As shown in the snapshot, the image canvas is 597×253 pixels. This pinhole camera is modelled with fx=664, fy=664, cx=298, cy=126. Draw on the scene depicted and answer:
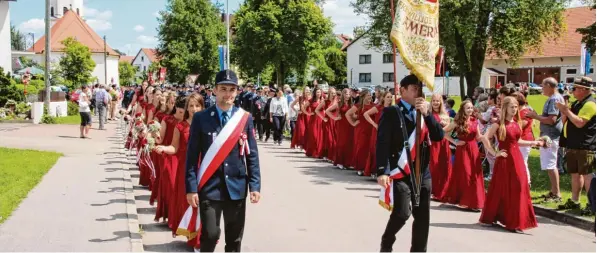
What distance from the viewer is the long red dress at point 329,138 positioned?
16.7 m

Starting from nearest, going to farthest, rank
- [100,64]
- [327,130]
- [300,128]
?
[327,130], [300,128], [100,64]

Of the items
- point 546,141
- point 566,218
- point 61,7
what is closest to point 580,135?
point 546,141

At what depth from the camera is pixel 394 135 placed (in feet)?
19.2

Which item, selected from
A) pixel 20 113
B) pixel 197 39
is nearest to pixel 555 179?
pixel 20 113

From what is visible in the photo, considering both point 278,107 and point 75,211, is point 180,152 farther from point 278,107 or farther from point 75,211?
point 278,107

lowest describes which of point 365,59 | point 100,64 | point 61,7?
point 100,64

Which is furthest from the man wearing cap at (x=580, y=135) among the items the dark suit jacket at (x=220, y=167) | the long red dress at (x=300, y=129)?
the long red dress at (x=300, y=129)

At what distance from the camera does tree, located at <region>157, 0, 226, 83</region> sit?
3004 inches

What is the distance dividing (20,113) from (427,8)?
1175 inches

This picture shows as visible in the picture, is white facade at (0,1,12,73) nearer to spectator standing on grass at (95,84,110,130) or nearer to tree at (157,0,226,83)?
tree at (157,0,226,83)

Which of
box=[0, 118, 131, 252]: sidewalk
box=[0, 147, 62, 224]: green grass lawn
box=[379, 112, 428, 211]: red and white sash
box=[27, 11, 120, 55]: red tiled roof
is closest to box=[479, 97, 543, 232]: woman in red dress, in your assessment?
box=[379, 112, 428, 211]: red and white sash

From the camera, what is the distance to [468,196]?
9.92m

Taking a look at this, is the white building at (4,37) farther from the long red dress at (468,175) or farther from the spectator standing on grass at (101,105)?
the long red dress at (468,175)

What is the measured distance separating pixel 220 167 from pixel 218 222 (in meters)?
0.44
